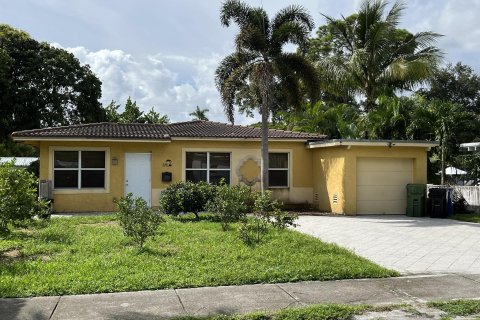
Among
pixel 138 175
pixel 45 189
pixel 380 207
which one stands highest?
pixel 138 175

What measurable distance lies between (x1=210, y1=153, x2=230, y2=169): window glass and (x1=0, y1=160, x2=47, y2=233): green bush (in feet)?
29.3

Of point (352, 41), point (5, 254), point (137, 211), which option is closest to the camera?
point (5, 254)

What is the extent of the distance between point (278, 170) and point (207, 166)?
3.05 meters

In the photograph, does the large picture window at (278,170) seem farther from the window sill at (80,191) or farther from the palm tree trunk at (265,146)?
the window sill at (80,191)

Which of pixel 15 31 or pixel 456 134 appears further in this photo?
pixel 15 31

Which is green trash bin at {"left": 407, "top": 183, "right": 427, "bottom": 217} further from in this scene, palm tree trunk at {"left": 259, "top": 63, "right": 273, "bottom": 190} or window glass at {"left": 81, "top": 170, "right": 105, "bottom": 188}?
window glass at {"left": 81, "top": 170, "right": 105, "bottom": 188}

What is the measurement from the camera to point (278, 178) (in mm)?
20047

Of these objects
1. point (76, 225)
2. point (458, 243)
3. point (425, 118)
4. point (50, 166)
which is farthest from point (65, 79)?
point (458, 243)

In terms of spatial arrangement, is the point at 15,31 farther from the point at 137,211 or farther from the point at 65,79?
→ the point at 137,211

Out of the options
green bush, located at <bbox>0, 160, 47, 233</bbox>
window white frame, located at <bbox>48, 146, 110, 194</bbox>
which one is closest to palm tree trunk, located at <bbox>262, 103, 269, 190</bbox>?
window white frame, located at <bbox>48, 146, 110, 194</bbox>

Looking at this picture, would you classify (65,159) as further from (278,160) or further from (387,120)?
(387,120)

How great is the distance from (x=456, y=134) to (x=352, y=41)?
6.71m

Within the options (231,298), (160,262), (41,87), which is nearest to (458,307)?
(231,298)

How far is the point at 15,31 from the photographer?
32312mm
